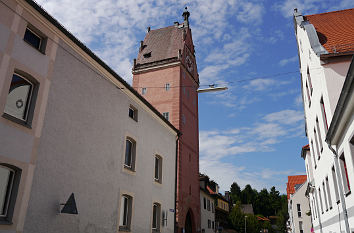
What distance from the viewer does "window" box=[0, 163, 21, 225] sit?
816 cm

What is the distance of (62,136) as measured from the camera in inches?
416

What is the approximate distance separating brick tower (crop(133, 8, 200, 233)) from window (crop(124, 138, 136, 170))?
1125cm

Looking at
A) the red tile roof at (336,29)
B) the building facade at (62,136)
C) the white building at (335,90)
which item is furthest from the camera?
the red tile roof at (336,29)

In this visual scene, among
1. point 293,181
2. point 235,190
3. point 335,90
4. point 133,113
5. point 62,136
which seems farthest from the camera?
point 235,190

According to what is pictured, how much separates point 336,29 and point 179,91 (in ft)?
54.1

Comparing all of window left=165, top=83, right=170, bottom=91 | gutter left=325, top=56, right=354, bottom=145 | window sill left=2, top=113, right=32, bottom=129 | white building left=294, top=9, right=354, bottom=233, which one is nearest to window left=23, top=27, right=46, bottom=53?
window sill left=2, top=113, right=32, bottom=129

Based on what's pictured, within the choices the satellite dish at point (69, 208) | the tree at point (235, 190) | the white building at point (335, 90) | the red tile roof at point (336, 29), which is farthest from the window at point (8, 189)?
the tree at point (235, 190)

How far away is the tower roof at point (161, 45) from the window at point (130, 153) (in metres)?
16.8

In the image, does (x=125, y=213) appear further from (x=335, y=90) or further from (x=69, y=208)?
(x=335, y=90)

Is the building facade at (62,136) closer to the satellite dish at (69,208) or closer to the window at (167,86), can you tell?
the satellite dish at (69,208)

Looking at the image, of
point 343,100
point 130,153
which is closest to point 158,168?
point 130,153

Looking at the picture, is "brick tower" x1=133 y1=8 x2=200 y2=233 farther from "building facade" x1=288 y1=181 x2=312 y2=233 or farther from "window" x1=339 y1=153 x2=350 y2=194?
"building facade" x1=288 y1=181 x2=312 y2=233

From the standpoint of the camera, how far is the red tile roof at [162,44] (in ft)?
104

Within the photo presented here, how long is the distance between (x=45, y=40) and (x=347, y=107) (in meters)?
9.89
